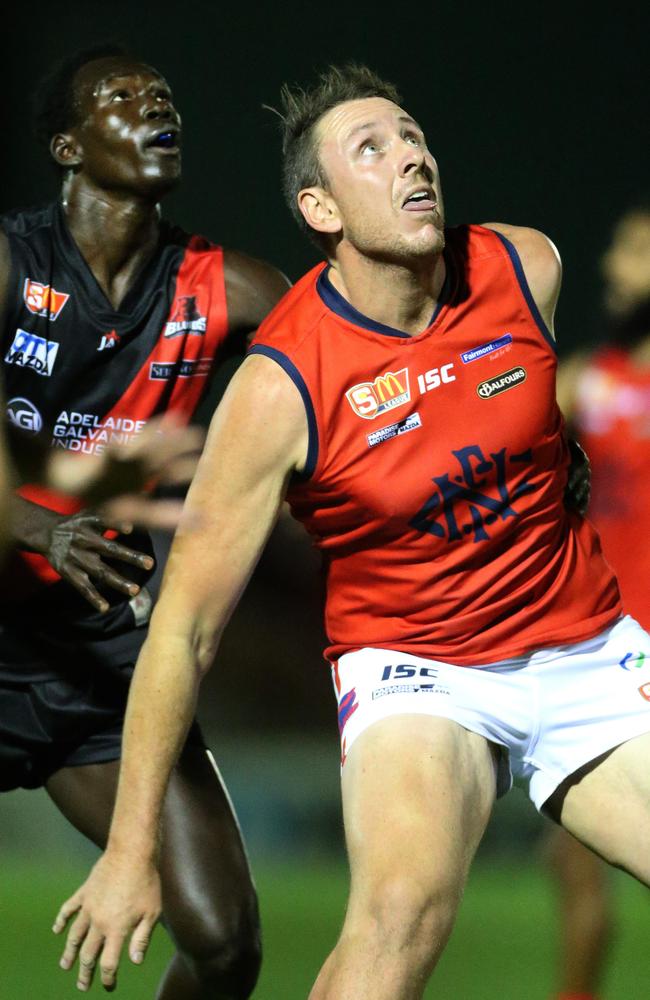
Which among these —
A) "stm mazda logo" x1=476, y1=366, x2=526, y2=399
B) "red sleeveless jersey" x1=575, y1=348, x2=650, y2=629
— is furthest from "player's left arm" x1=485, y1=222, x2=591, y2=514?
"red sleeveless jersey" x1=575, y1=348, x2=650, y2=629

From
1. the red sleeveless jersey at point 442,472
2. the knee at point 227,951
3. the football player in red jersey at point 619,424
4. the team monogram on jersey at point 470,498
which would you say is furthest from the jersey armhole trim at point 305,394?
the football player in red jersey at point 619,424

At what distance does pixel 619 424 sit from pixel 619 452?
9 centimetres

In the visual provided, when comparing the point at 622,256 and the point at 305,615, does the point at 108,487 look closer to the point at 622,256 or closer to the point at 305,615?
the point at 622,256

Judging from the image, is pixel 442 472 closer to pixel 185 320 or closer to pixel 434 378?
pixel 434 378

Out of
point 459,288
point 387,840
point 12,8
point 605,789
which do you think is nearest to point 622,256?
point 459,288

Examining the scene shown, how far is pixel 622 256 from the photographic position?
494cm

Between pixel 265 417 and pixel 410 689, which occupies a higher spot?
pixel 265 417

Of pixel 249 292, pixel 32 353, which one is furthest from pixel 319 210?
pixel 32 353

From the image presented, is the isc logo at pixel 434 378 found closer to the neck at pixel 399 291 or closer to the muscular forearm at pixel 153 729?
the neck at pixel 399 291

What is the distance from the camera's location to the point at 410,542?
9.78ft

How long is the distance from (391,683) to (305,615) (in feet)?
15.4

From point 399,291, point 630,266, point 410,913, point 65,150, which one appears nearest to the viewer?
point 410,913

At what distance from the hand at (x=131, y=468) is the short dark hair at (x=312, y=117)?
1.89ft

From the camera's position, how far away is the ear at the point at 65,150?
148 inches
